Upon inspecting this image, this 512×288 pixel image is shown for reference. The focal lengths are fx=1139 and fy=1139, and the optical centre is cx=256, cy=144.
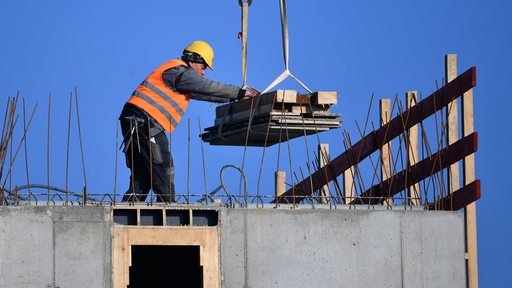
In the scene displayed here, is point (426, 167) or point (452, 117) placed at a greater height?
point (452, 117)

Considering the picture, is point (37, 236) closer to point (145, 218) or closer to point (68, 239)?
point (68, 239)

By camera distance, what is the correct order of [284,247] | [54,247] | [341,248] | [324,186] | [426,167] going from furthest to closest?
[324,186] < [426,167] < [341,248] < [284,247] < [54,247]

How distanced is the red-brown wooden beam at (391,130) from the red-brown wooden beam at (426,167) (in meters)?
0.48

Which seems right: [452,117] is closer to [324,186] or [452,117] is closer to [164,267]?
[324,186]

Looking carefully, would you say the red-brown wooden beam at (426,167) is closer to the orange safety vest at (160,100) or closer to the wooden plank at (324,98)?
the wooden plank at (324,98)

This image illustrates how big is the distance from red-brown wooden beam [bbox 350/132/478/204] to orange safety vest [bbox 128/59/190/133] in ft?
7.65

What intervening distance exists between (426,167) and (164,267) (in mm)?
3475

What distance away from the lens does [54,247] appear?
37.2ft

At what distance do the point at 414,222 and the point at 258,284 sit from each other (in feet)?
6.82

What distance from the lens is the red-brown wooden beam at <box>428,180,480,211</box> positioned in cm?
1325

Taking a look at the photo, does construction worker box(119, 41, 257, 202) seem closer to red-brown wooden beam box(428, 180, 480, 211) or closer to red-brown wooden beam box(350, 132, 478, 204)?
red-brown wooden beam box(350, 132, 478, 204)

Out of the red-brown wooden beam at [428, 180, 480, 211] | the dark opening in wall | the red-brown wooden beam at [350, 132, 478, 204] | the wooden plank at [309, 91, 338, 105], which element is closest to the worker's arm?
the wooden plank at [309, 91, 338, 105]

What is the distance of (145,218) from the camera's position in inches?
468

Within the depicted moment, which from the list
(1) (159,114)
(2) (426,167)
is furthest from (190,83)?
(2) (426,167)
